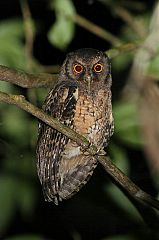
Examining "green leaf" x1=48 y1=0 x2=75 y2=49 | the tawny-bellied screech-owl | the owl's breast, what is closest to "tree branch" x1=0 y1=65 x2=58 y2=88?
the tawny-bellied screech-owl

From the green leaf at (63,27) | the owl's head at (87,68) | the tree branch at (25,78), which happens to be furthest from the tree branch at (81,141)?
the green leaf at (63,27)

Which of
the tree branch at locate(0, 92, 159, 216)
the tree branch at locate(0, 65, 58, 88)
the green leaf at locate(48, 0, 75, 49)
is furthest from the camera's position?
the green leaf at locate(48, 0, 75, 49)

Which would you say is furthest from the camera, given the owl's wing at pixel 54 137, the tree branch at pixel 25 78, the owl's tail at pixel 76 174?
the owl's tail at pixel 76 174

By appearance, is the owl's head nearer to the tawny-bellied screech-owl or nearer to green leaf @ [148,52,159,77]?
the tawny-bellied screech-owl

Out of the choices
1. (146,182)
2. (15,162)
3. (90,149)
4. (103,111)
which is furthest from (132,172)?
(90,149)

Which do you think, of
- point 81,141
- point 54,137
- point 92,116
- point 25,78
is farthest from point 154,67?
point 81,141

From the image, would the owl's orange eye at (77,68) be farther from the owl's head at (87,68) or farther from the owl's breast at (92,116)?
the owl's breast at (92,116)

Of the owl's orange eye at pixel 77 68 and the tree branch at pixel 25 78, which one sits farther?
the owl's orange eye at pixel 77 68
